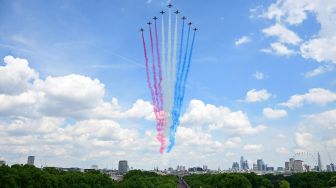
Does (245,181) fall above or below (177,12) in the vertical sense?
below

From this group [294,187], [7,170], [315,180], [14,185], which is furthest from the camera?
[294,187]

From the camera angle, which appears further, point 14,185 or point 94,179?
point 94,179

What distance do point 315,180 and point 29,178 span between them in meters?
136

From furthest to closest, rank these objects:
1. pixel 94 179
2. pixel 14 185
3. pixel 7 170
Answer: pixel 94 179
pixel 7 170
pixel 14 185

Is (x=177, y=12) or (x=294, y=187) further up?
(x=177, y=12)

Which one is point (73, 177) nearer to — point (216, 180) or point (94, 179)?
point (94, 179)

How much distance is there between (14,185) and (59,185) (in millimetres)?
32308

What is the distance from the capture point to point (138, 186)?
138m

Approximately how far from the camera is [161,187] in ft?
481

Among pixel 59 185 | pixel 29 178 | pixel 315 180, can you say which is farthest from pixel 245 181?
pixel 29 178

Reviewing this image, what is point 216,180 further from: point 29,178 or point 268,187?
point 29,178

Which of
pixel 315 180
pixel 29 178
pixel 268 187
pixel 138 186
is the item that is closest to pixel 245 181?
pixel 268 187

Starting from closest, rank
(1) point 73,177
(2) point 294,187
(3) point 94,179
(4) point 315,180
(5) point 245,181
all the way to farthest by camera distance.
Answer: (1) point 73,177 < (3) point 94,179 < (5) point 245,181 < (4) point 315,180 < (2) point 294,187

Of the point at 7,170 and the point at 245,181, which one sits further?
the point at 245,181
